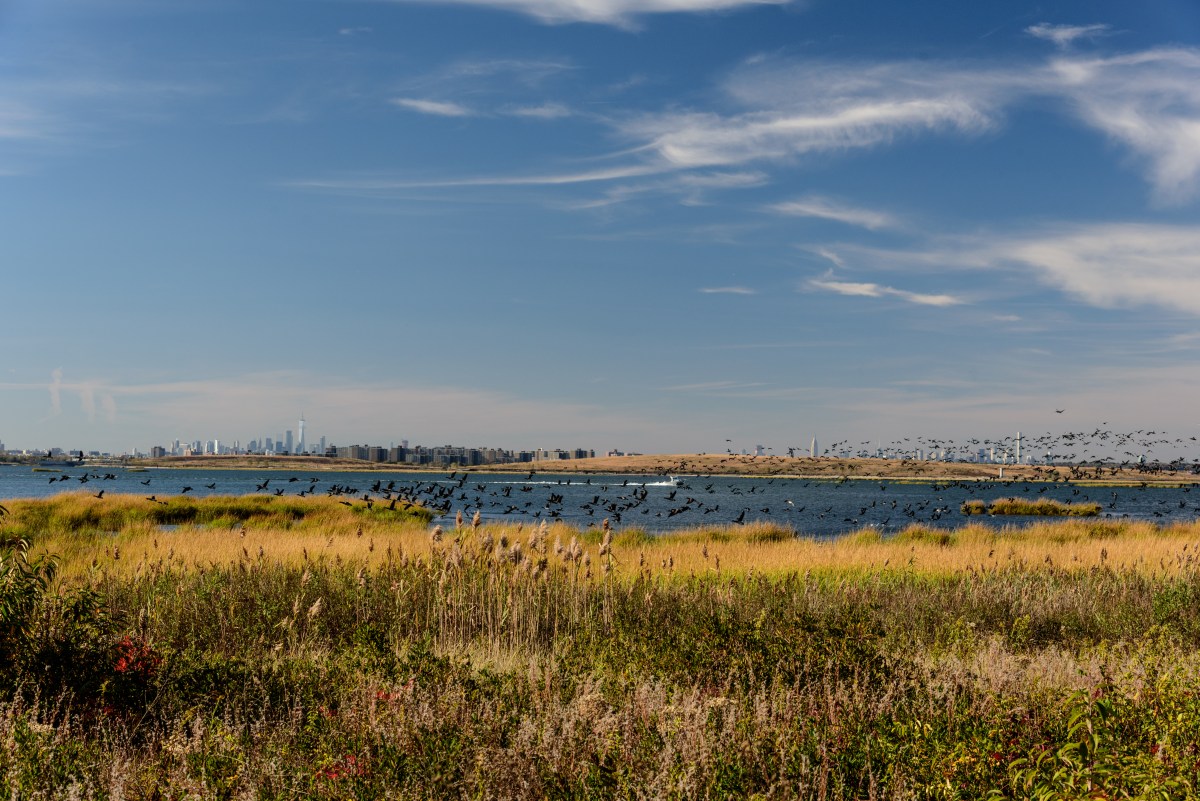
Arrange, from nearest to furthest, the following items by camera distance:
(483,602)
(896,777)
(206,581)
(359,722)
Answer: (896,777) → (359,722) → (483,602) → (206,581)

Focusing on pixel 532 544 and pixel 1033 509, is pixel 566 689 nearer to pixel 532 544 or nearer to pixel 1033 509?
pixel 532 544

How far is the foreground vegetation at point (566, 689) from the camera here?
470 centimetres

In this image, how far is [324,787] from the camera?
15.3ft

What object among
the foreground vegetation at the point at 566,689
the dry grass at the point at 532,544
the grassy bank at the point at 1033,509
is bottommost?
the grassy bank at the point at 1033,509

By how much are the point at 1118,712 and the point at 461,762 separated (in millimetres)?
4240

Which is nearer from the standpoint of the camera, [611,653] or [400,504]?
[611,653]

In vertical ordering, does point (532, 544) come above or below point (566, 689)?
above

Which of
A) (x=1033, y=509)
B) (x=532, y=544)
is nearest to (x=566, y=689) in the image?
(x=532, y=544)

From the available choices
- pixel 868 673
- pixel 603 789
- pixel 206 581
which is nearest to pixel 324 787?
pixel 603 789

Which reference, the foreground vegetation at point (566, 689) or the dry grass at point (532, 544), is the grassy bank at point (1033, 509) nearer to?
the dry grass at point (532, 544)

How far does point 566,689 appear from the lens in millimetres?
6602

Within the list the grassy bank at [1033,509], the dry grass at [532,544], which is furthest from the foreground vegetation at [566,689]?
the grassy bank at [1033,509]

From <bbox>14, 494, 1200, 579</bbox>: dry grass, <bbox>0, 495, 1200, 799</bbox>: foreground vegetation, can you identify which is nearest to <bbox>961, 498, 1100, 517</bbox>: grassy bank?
<bbox>14, 494, 1200, 579</bbox>: dry grass

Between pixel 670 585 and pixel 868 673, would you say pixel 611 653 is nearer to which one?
pixel 868 673
